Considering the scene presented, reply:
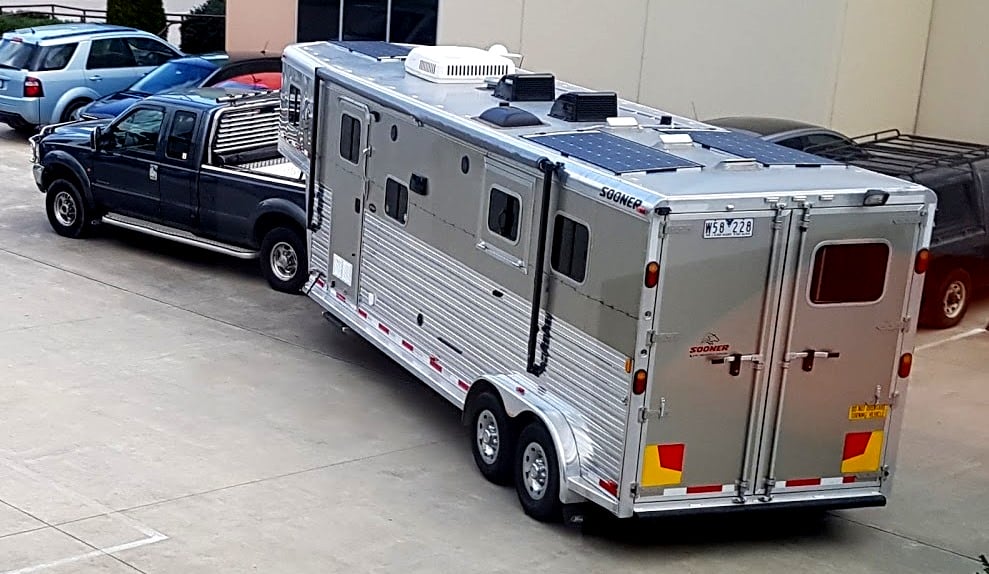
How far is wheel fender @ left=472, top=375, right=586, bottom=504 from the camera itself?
8.52 m

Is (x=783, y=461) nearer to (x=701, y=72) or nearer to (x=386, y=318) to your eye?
(x=386, y=318)

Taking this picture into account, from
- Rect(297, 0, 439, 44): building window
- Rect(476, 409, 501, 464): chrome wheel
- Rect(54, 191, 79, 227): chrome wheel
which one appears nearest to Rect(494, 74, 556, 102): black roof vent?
Rect(476, 409, 501, 464): chrome wheel

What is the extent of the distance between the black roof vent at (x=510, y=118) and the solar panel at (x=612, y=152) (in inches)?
14.8

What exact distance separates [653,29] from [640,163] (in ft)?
31.3

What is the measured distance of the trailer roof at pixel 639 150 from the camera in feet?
27.2

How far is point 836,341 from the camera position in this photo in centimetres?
848

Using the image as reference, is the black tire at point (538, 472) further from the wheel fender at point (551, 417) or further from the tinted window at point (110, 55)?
the tinted window at point (110, 55)

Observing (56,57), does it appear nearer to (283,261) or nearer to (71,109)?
(71,109)

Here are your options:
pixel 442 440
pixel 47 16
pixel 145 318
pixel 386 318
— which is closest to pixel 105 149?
pixel 145 318

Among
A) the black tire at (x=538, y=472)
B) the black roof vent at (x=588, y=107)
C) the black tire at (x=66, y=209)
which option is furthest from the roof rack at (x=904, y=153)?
the black tire at (x=66, y=209)

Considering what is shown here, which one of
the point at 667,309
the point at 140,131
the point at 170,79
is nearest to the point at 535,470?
the point at 667,309

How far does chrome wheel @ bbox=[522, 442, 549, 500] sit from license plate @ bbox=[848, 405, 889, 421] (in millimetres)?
1915

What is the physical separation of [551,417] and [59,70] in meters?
15.0

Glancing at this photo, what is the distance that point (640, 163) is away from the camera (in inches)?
339
